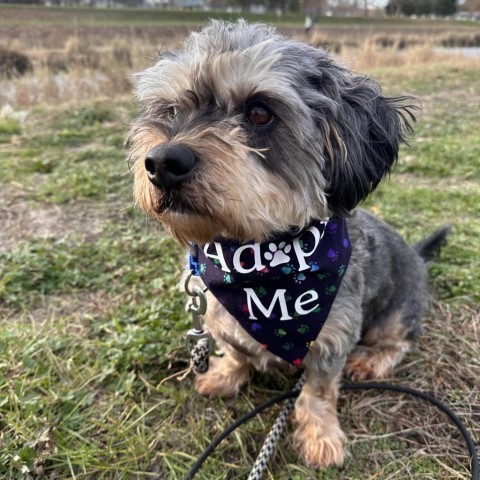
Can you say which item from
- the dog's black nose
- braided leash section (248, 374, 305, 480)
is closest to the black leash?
braided leash section (248, 374, 305, 480)

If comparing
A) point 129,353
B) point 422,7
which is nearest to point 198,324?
point 129,353

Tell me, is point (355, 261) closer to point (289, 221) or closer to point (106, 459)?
point (289, 221)

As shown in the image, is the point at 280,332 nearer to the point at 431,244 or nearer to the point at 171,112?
the point at 171,112

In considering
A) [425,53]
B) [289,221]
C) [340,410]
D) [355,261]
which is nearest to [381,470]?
[340,410]

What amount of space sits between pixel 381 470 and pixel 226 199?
5.64ft

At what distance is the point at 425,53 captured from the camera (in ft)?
53.9

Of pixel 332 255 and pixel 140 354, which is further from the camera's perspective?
pixel 140 354

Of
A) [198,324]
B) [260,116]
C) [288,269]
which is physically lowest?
[198,324]

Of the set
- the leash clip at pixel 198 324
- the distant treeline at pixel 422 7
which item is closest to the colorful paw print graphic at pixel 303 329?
the leash clip at pixel 198 324

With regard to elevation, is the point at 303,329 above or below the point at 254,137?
below

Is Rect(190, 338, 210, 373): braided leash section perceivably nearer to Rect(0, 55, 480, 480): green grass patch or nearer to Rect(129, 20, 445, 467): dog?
Rect(129, 20, 445, 467): dog

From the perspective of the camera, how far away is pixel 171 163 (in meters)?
1.73

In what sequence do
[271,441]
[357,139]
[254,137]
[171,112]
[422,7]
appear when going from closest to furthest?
1. [254,137]
2. [357,139]
3. [171,112]
4. [271,441]
5. [422,7]

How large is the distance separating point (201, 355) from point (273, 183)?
1149 mm
